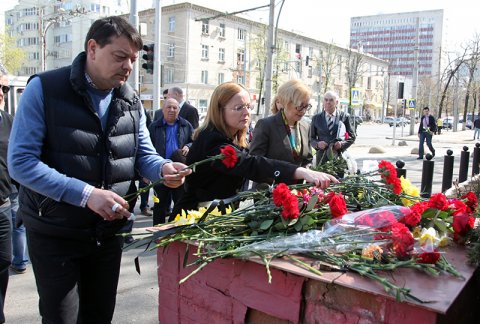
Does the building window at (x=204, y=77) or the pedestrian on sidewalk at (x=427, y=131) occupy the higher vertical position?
the building window at (x=204, y=77)

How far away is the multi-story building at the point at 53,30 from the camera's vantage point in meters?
58.9

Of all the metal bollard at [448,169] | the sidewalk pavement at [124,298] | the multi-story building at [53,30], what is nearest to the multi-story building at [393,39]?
the multi-story building at [53,30]

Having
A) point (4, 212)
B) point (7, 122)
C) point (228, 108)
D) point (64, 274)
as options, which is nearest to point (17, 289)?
point (4, 212)

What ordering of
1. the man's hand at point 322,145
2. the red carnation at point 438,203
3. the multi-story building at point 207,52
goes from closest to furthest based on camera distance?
the red carnation at point 438,203 → the man's hand at point 322,145 → the multi-story building at point 207,52

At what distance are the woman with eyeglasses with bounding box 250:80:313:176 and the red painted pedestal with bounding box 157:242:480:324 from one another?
1.72m

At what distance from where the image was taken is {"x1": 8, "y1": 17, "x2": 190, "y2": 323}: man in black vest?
1.88 meters

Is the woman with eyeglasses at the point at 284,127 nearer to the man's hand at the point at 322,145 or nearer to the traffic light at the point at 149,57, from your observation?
the man's hand at the point at 322,145

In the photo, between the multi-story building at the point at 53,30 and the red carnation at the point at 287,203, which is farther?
the multi-story building at the point at 53,30

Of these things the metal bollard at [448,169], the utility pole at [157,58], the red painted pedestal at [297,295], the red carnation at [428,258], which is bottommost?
the metal bollard at [448,169]

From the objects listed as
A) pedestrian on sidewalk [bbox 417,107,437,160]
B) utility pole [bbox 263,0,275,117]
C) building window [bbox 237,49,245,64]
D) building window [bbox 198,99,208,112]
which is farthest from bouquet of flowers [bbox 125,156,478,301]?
building window [bbox 237,49,245,64]

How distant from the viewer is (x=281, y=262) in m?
1.74

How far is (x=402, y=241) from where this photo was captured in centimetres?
174

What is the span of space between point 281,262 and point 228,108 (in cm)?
143

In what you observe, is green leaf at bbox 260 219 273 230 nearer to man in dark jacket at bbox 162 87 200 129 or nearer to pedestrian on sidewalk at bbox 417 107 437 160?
man in dark jacket at bbox 162 87 200 129
